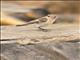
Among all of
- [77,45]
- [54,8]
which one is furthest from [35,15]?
[77,45]

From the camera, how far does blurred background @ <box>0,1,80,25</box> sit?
1.38 metres

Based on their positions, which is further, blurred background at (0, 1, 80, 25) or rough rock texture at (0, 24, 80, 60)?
blurred background at (0, 1, 80, 25)

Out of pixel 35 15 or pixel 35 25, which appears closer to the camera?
pixel 35 25

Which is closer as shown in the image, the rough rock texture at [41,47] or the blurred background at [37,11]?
the rough rock texture at [41,47]

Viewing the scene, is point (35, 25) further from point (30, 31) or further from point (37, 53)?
point (37, 53)

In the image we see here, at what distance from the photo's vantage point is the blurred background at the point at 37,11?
1385mm

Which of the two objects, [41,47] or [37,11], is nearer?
[41,47]

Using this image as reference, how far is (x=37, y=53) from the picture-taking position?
89 cm

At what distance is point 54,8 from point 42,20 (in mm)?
662

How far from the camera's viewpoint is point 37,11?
Answer: 4.89ft

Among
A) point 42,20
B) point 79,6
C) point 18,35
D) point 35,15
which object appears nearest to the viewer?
point 18,35

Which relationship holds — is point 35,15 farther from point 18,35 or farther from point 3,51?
point 3,51

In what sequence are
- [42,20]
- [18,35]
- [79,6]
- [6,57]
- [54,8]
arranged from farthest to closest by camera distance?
[79,6], [54,8], [42,20], [18,35], [6,57]

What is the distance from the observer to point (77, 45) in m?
0.92
